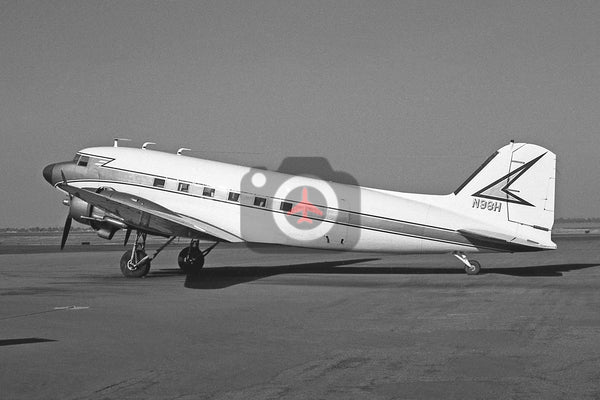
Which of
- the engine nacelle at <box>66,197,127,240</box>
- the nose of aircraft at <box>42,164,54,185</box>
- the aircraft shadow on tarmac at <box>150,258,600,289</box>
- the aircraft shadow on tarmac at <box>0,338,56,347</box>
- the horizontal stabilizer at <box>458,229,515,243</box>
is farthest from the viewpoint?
the nose of aircraft at <box>42,164,54,185</box>

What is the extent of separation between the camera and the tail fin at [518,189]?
23.5 metres

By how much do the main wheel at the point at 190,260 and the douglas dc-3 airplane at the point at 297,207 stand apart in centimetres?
4

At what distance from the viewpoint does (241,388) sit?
9102 mm

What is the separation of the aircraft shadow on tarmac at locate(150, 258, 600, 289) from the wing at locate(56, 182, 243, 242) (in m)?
1.69

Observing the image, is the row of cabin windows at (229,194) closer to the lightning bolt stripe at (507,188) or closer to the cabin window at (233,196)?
the cabin window at (233,196)

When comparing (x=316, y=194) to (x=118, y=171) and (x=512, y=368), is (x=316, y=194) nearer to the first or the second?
(x=118, y=171)

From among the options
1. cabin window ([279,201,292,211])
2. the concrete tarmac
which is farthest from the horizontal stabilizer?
cabin window ([279,201,292,211])

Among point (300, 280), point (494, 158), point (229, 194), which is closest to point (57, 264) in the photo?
point (229, 194)

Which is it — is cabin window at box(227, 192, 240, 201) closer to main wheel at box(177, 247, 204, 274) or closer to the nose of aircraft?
main wheel at box(177, 247, 204, 274)

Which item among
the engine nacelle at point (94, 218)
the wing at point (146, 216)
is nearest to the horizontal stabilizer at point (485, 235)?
the wing at point (146, 216)

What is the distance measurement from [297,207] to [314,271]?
468cm

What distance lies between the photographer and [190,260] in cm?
2814

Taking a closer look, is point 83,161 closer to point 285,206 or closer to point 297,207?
point 285,206

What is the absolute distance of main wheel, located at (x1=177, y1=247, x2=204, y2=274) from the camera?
2814cm
